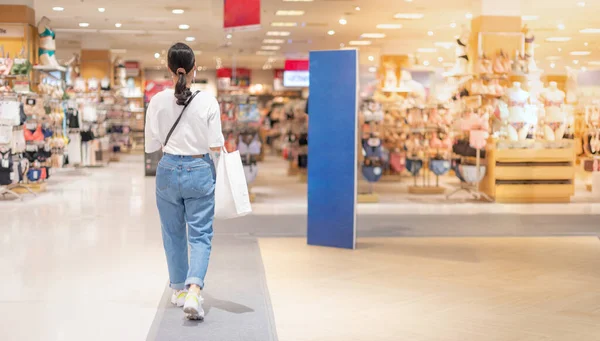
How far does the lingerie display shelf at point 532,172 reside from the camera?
11305mm

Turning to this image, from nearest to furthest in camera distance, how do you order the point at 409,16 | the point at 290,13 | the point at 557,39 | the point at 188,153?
the point at 188,153, the point at 290,13, the point at 409,16, the point at 557,39

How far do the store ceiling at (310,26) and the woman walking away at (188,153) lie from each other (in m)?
8.88

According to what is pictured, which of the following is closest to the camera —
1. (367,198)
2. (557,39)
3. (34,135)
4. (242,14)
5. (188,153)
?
(188,153)

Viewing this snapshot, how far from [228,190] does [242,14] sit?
574cm

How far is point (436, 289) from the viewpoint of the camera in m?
5.46

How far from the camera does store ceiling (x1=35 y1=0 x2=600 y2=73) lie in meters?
14.1

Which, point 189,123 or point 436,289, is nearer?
point 189,123

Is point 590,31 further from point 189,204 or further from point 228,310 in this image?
point 189,204

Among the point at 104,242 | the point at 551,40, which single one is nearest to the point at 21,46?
the point at 104,242

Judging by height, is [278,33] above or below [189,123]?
above

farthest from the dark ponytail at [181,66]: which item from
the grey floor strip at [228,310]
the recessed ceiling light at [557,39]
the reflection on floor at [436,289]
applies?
the recessed ceiling light at [557,39]

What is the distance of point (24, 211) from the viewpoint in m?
9.92

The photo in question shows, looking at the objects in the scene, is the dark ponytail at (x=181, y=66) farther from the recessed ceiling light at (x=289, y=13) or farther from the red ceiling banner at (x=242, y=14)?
the recessed ceiling light at (x=289, y=13)

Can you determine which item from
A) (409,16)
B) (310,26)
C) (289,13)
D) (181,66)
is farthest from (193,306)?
(310,26)
